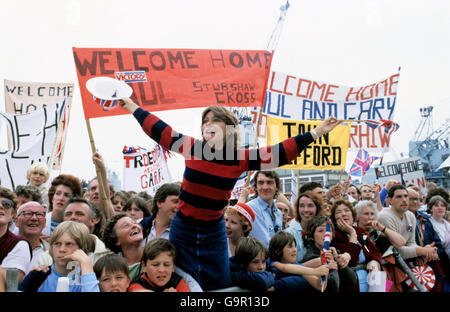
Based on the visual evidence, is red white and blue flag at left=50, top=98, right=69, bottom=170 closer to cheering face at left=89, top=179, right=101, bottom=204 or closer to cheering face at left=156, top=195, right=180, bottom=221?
cheering face at left=89, top=179, right=101, bottom=204

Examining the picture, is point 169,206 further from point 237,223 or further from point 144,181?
point 144,181

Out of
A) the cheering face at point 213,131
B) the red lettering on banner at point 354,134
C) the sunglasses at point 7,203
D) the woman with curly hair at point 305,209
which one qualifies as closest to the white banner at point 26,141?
the sunglasses at point 7,203

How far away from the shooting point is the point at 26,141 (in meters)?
6.32

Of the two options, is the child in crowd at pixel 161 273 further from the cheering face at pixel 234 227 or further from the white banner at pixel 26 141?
the white banner at pixel 26 141

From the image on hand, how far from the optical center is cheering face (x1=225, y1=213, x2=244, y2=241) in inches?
144

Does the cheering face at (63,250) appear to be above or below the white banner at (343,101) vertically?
below

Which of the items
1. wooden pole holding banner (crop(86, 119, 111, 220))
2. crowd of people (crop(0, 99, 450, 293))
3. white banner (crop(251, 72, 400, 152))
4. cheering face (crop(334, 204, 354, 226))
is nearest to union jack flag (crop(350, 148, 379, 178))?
white banner (crop(251, 72, 400, 152))

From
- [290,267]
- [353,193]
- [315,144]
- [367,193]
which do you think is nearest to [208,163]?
[290,267]

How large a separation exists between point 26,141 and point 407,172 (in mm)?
8438

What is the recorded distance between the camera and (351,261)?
3.70 meters

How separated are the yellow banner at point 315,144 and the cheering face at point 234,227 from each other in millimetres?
3011

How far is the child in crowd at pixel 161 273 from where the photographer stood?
2.50 metres
